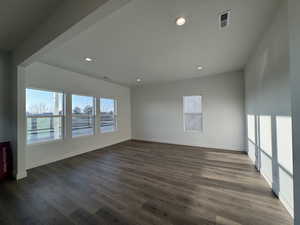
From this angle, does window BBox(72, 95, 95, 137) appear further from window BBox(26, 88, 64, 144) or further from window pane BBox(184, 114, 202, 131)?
window pane BBox(184, 114, 202, 131)

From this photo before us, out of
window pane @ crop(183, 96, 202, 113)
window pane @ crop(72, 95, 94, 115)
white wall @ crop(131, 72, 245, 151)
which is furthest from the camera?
window pane @ crop(183, 96, 202, 113)

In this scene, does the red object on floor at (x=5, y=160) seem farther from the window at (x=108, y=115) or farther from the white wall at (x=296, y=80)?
the white wall at (x=296, y=80)

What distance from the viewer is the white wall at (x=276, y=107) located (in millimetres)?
1583

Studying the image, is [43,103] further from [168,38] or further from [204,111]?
[204,111]

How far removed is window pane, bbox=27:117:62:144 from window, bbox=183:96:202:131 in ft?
14.9

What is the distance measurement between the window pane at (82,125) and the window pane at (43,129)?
40cm

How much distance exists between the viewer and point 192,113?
5.06 meters

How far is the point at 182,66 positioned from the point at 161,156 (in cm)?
287

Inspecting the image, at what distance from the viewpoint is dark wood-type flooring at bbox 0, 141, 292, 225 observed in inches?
62.1

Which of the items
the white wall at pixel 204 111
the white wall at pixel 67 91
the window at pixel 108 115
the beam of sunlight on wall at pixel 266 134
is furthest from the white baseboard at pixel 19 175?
the beam of sunlight on wall at pixel 266 134

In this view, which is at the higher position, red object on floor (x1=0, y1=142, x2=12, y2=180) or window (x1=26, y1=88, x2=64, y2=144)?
window (x1=26, y1=88, x2=64, y2=144)

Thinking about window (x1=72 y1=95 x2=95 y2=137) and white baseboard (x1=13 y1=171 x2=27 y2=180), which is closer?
white baseboard (x1=13 y1=171 x2=27 y2=180)

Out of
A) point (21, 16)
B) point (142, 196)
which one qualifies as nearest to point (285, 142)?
point (142, 196)

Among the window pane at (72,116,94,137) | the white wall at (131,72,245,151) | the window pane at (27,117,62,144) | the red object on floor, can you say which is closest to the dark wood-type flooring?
the red object on floor
